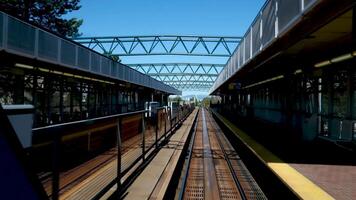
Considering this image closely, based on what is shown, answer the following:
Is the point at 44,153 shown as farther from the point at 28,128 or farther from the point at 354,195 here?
the point at 354,195

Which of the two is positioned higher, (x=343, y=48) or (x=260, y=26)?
(x=260, y=26)

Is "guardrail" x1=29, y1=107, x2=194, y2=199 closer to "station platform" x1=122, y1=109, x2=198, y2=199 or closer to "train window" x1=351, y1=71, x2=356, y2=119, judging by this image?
"station platform" x1=122, y1=109, x2=198, y2=199

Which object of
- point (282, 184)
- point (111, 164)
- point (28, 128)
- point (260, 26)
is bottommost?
point (282, 184)

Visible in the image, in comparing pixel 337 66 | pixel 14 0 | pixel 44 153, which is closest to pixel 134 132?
pixel 44 153

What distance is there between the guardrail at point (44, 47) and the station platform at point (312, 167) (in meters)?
7.42

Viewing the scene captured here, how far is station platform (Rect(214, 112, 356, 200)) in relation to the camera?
328 inches

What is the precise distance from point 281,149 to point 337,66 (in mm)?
3486

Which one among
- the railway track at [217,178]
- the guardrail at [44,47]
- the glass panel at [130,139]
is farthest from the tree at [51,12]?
the glass panel at [130,139]

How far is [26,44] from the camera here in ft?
40.8

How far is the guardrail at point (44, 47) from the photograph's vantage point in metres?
11.4

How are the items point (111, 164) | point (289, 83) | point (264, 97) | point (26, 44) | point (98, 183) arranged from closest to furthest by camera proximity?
1. point (98, 183)
2. point (111, 164)
3. point (26, 44)
4. point (289, 83)
5. point (264, 97)

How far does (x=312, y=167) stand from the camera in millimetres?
11344

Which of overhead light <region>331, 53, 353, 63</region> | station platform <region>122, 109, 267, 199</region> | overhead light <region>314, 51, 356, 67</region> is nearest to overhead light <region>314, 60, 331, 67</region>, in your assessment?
overhead light <region>314, 51, 356, 67</region>

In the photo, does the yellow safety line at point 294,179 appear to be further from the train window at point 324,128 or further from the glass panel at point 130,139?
the train window at point 324,128
